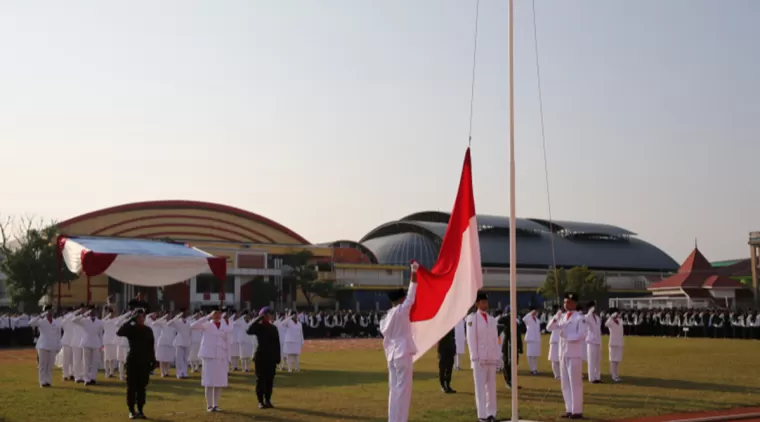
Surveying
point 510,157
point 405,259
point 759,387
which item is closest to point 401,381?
point 510,157

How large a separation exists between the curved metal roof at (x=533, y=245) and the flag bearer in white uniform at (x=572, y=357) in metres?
68.6

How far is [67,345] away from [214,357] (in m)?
7.65

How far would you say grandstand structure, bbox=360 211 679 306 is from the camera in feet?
276

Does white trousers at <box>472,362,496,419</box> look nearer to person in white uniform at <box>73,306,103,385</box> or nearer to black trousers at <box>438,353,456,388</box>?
black trousers at <box>438,353,456,388</box>

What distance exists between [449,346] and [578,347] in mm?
4420

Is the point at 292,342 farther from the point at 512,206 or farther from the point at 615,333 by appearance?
the point at 512,206

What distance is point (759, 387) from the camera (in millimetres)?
16578

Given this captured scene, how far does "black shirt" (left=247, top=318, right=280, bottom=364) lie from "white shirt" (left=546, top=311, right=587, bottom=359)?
5.15 meters

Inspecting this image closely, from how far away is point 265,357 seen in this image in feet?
48.6

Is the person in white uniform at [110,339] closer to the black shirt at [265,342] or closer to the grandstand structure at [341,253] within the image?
the black shirt at [265,342]

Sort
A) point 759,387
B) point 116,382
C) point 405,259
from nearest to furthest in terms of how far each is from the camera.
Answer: point 759,387
point 116,382
point 405,259

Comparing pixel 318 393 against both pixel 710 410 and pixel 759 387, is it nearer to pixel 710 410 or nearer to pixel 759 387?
pixel 710 410

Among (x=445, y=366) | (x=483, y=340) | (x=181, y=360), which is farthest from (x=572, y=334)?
(x=181, y=360)

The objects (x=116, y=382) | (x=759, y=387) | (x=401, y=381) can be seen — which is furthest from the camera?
(x=116, y=382)
